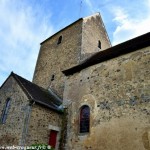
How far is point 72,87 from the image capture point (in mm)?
12391

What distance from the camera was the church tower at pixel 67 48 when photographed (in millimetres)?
15336

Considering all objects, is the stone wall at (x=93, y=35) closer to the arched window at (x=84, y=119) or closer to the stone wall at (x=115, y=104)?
the stone wall at (x=115, y=104)

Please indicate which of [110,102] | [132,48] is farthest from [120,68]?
[110,102]

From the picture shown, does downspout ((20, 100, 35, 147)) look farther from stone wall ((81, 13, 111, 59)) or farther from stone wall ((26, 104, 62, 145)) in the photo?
stone wall ((81, 13, 111, 59))

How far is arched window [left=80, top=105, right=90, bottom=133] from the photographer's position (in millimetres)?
10442

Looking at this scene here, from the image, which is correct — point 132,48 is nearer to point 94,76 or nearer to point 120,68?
point 120,68

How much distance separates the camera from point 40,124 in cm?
1042

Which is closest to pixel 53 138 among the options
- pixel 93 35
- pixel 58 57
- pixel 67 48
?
pixel 58 57

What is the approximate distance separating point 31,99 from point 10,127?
6.76 feet

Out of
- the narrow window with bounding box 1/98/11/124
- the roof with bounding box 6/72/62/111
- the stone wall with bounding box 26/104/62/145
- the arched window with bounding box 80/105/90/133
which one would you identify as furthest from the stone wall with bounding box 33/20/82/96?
the narrow window with bounding box 1/98/11/124

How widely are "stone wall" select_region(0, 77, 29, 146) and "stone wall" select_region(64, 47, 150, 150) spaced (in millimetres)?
2835

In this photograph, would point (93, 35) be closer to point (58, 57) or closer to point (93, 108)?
point (58, 57)

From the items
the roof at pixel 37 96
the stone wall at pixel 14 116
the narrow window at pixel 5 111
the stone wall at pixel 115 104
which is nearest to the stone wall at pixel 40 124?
the roof at pixel 37 96

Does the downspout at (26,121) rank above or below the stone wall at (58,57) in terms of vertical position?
below
